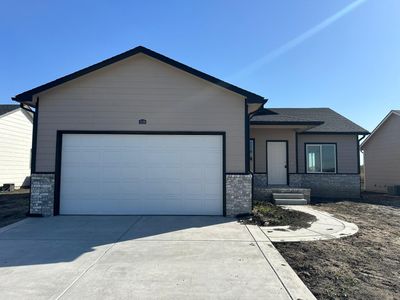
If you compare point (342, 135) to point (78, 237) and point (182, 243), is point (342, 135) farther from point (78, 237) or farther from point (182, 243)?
point (78, 237)

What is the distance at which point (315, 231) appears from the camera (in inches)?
291

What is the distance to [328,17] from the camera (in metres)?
9.77

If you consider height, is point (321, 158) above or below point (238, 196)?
above

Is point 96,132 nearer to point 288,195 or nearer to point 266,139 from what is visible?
point 288,195

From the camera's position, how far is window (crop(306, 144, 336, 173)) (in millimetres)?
15492

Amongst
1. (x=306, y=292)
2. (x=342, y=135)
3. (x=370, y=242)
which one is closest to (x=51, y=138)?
(x=306, y=292)

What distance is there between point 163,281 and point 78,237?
3.27 metres

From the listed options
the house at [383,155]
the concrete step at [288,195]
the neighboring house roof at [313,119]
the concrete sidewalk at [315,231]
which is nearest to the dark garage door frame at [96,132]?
the concrete sidewalk at [315,231]

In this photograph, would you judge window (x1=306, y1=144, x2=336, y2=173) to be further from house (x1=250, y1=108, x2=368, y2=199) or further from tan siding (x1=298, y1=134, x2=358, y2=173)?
tan siding (x1=298, y1=134, x2=358, y2=173)

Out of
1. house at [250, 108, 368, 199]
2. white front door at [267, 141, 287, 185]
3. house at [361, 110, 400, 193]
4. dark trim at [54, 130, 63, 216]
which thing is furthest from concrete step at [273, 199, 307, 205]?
house at [361, 110, 400, 193]

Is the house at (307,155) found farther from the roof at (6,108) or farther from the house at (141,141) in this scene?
the roof at (6,108)

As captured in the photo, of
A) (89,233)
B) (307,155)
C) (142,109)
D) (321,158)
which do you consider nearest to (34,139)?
(142,109)

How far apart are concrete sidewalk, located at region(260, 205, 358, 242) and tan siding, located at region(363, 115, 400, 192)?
1194 centimetres

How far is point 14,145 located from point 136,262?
18.0m
